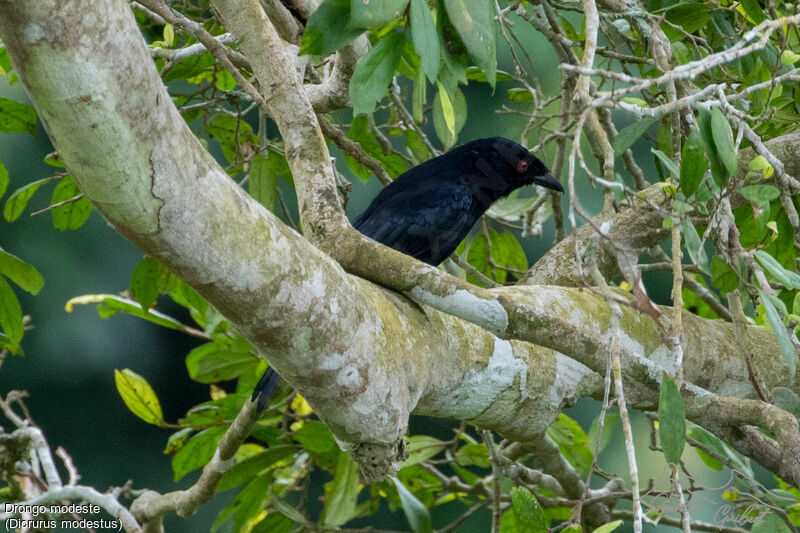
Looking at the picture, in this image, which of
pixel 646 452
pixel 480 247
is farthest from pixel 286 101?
pixel 646 452

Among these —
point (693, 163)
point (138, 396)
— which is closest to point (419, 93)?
point (693, 163)

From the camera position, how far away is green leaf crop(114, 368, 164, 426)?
3.50m

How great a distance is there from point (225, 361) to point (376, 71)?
72.2 inches

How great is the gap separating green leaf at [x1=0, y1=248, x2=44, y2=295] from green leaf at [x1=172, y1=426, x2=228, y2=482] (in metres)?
0.92

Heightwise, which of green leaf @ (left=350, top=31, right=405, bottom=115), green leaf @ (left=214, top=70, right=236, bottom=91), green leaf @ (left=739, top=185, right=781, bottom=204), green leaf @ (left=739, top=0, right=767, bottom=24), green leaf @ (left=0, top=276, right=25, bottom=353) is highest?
green leaf @ (left=214, top=70, right=236, bottom=91)

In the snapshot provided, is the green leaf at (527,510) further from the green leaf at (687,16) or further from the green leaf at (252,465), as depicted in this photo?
the green leaf at (687,16)

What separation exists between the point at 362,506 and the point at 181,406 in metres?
3.15

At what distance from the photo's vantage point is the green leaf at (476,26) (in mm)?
1690

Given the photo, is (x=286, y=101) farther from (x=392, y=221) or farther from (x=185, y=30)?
(x=392, y=221)

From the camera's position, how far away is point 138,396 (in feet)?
11.5

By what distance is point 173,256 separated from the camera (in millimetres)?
1412

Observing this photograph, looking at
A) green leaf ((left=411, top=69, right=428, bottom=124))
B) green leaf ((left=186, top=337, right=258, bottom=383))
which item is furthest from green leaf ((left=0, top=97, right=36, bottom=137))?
green leaf ((left=411, top=69, right=428, bottom=124))

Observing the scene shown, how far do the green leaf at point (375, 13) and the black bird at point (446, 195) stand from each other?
171 cm

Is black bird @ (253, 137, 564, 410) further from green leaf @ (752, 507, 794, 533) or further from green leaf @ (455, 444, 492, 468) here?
green leaf @ (752, 507, 794, 533)
